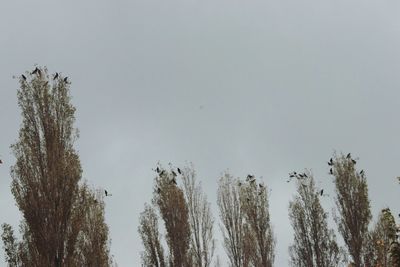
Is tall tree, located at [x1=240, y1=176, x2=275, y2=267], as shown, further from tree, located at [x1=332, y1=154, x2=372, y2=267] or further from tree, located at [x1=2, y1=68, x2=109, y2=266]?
tree, located at [x1=2, y1=68, x2=109, y2=266]

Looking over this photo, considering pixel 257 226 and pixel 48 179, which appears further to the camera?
pixel 257 226

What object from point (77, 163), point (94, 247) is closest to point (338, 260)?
point (94, 247)

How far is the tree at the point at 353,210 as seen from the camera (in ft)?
86.2

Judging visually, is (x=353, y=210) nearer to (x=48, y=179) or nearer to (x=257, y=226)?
(x=257, y=226)

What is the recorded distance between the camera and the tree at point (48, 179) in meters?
14.8

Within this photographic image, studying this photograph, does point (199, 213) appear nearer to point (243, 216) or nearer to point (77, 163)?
point (243, 216)

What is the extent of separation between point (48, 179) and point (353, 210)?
17023mm

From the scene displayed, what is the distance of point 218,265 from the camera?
33688 mm

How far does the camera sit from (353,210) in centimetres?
2681

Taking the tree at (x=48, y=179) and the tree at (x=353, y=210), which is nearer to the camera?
the tree at (x=48, y=179)

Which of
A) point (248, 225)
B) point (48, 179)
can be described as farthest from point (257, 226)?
point (48, 179)

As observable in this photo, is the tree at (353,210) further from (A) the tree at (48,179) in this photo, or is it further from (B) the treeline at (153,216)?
(A) the tree at (48,179)

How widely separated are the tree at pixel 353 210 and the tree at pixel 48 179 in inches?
599

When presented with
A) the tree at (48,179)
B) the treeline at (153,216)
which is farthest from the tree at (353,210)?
the tree at (48,179)
